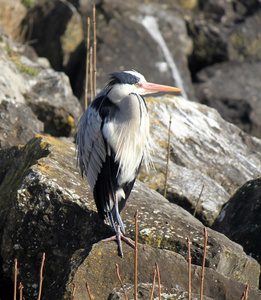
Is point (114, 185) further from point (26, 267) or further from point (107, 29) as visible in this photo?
point (107, 29)

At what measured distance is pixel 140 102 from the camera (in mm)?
4355

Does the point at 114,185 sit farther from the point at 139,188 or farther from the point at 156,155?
the point at 156,155

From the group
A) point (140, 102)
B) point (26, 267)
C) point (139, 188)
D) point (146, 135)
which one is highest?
point (140, 102)

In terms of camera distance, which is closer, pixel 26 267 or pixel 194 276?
pixel 194 276

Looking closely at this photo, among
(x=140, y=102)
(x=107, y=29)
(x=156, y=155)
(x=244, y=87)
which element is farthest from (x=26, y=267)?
(x=244, y=87)

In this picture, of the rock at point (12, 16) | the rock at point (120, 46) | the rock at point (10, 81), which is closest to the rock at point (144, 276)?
the rock at point (10, 81)

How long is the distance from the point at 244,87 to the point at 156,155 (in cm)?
565

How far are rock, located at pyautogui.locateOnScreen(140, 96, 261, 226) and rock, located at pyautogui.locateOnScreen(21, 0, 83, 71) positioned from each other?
403cm

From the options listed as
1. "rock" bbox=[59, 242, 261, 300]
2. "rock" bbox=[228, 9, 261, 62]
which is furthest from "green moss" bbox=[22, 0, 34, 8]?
"rock" bbox=[59, 242, 261, 300]

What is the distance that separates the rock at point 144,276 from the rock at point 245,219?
102 cm

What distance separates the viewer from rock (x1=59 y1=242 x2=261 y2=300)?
3084mm

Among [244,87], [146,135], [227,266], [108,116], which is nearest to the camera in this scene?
[227,266]

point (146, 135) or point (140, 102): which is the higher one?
point (140, 102)

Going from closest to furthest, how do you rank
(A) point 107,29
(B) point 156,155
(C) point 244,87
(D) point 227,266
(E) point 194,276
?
(E) point 194,276, (D) point 227,266, (B) point 156,155, (A) point 107,29, (C) point 244,87
